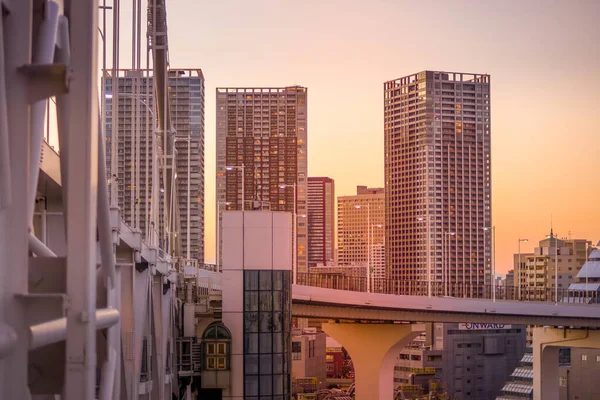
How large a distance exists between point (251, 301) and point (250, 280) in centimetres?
61

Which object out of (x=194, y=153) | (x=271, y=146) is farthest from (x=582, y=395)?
(x=271, y=146)

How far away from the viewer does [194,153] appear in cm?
12381

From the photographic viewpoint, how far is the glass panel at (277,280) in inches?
1198

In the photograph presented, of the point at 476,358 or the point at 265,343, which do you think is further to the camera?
the point at 476,358

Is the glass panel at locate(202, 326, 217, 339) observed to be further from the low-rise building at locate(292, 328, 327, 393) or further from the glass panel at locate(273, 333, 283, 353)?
the low-rise building at locate(292, 328, 327, 393)

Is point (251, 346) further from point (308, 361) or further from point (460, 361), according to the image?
point (460, 361)

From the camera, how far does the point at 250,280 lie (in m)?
30.2

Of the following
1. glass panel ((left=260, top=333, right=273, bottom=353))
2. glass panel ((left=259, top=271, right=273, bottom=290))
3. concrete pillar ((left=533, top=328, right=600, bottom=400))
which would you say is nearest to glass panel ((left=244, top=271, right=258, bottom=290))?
glass panel ((left=259, top=271, right=273, bottom=290))

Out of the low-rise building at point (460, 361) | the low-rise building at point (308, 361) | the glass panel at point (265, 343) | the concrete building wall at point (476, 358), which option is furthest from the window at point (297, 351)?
the glass panel at point (265, 343)

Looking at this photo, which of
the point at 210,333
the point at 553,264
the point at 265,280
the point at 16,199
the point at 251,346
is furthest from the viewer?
the point at 553,264

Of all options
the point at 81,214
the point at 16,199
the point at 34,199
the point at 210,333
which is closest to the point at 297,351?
the point at 210,333

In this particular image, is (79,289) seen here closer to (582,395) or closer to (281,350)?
(281,350)

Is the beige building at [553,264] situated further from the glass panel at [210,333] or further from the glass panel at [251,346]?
the glass panel at [210,333]

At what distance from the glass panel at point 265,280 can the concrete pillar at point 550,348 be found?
107 feet
